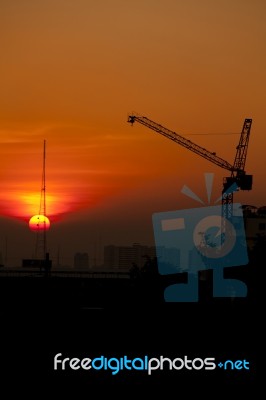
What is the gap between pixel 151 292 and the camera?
46.1 m

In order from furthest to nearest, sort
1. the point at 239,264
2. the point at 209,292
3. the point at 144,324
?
the point at 239,264, the point at 209,292, the point at 144,324

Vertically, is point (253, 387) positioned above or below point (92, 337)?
below

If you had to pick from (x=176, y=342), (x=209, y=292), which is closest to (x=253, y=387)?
(x=176, y=342)

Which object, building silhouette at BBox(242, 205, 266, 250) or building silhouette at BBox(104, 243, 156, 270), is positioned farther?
building silhouette at BBox(242, 205, 266, 250)

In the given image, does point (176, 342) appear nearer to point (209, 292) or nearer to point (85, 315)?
point (85, 315)

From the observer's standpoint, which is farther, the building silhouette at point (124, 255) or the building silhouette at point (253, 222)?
the building silhouette at point (253, 222)

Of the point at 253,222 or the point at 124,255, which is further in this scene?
the point at 253,222

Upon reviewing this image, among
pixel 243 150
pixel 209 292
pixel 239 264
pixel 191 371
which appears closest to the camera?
pixel 191 371

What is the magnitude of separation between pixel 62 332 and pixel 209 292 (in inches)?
730

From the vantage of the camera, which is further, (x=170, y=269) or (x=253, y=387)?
(x=170, y=269)

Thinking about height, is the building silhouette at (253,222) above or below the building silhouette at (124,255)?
above

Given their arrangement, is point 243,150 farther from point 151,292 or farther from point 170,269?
point 151,292

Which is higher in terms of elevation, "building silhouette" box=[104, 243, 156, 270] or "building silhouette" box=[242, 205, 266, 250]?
"building silhouette" box=[242, 205, 266, 250]

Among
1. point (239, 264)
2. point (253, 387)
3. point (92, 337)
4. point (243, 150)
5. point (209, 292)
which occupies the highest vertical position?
point (243, 150)
